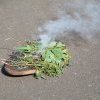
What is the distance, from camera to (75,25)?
7613 millimetres

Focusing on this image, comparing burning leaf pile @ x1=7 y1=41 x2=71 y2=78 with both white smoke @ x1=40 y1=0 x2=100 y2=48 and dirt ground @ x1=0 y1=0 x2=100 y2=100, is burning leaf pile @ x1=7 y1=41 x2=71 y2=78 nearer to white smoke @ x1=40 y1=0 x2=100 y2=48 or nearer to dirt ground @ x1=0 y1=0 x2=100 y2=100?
dirt ground @ x1=0 y1=0 x2=100 y2=100

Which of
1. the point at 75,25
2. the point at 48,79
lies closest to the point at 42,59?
the point at 48,79

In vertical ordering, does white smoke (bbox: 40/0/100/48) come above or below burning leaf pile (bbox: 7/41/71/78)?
above

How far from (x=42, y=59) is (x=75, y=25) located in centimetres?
168

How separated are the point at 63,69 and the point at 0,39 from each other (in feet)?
6.10

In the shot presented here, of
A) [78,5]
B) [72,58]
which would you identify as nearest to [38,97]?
[72,58]

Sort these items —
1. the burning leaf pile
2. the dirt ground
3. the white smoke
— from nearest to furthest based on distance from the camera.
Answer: the dirt ground, the burning leaf pile, the white smoke

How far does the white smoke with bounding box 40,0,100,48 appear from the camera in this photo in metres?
7.28

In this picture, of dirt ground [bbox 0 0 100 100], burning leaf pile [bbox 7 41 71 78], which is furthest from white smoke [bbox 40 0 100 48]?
burning leaf pile [bbox 7 41 71 78]

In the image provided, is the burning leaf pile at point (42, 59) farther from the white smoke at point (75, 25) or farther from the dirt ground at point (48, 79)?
the white smoke at point (75, 25)

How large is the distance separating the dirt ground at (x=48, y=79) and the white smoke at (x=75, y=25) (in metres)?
0.20

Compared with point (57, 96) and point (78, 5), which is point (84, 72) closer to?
point (57, 96)

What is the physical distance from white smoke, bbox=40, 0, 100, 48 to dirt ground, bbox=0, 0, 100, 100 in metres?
0.20

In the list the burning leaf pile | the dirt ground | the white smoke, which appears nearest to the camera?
the dirt ground
